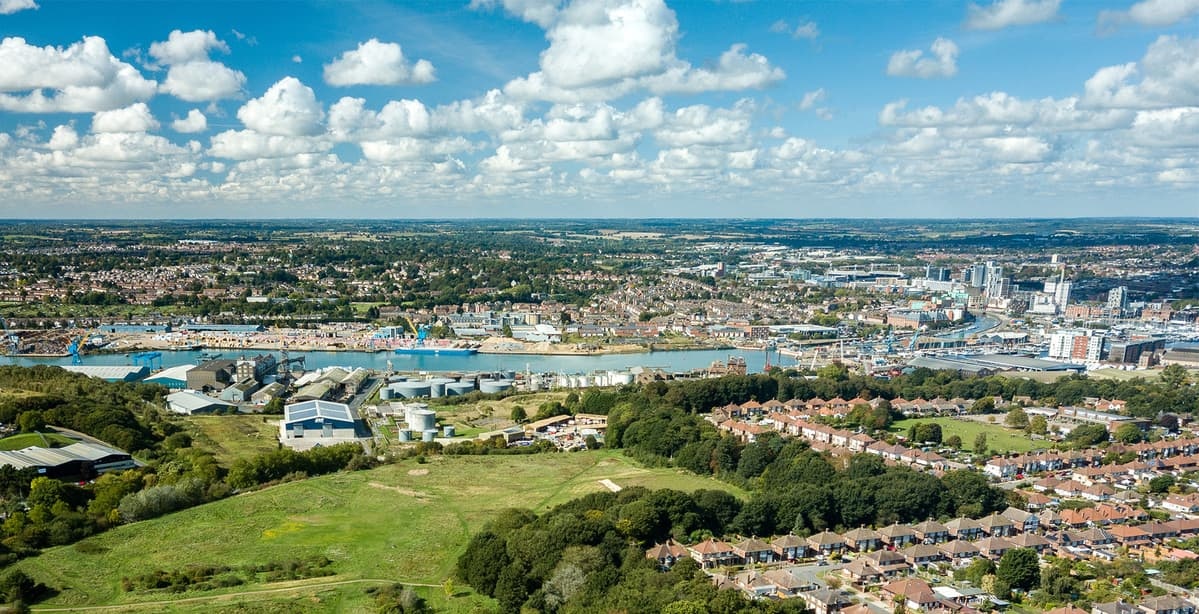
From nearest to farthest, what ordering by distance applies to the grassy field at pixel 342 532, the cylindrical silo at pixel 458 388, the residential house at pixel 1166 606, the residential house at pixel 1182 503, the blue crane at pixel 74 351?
the residential house at pixel 1166 606, the grassy field at pixel 342 532, the residential house at pixel 1182 503, the cylindrical silo at pixel 458 388, the blue crane at pixel 74 351

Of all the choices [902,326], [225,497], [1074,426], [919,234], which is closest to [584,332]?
[902,326]

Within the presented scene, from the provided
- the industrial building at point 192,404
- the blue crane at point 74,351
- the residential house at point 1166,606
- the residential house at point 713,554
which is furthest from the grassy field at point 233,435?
the residential house at point 1166,606

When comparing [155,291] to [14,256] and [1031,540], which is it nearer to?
[14,256]

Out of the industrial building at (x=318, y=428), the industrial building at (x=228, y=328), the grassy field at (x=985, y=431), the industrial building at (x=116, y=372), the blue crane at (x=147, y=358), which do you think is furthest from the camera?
the industrial building at (x=228, y=328)

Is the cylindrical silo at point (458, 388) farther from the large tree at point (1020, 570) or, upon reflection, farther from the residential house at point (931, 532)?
the large tree at point (1020, 570)

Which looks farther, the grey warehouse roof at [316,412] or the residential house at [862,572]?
the grey warehouse roof at [316,412]
